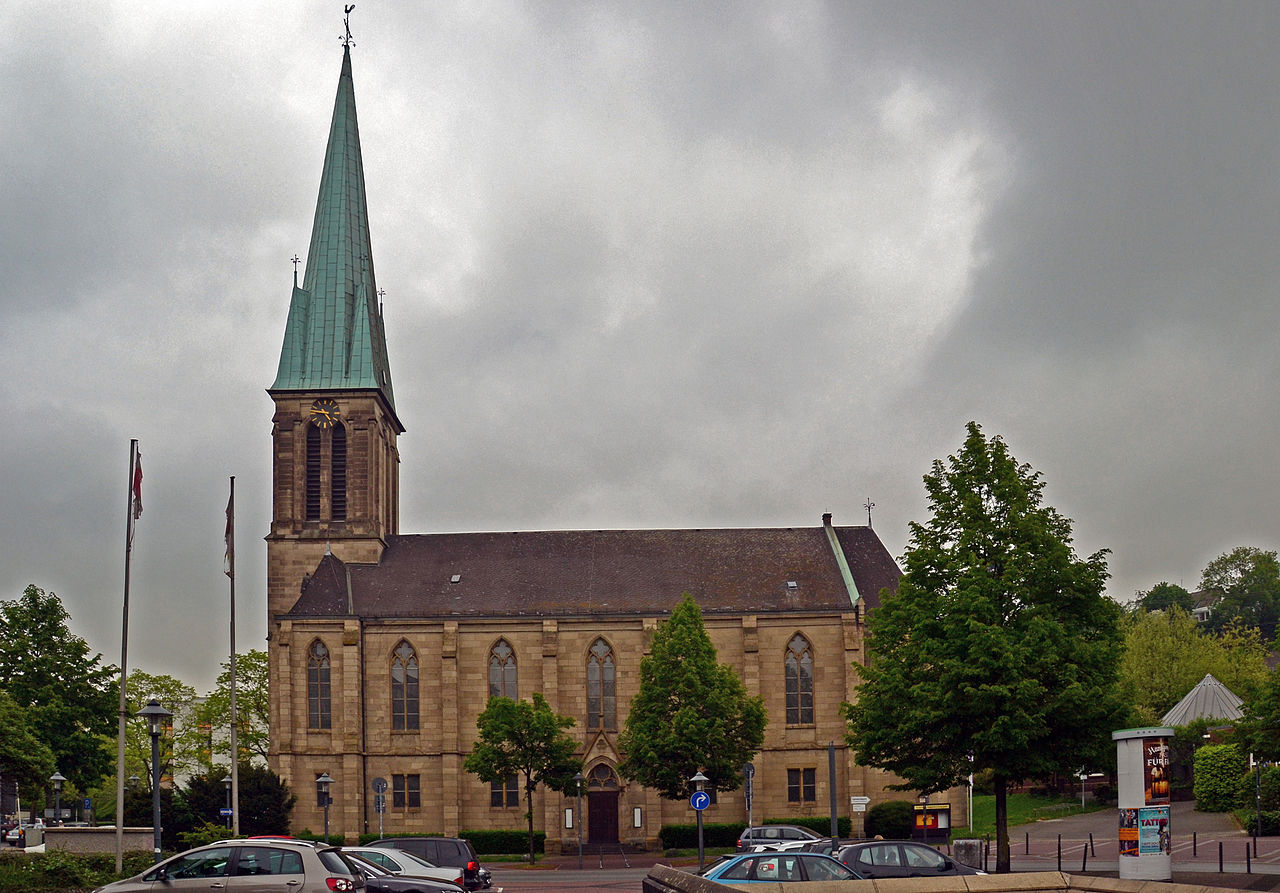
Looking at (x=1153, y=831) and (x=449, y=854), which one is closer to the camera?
(x=1153, y=831)

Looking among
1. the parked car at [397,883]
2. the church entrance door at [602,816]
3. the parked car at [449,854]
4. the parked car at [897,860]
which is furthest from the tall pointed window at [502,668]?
the parked car at [397,883]

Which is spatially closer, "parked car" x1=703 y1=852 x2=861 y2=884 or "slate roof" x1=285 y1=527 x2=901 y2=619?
"parked car" x1=703 y1=852 x2=861 y2=884

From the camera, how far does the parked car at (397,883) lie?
25.0m

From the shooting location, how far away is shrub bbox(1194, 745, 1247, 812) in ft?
183

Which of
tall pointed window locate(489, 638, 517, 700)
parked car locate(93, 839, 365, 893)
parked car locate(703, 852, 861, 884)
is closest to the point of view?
parked car locate(93, 839, 365, 893)

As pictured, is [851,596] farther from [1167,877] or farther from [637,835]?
[1167,877]

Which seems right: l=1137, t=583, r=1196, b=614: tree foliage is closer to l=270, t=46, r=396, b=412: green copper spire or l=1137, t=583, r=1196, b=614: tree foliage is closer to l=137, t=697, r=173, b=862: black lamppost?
l=270, t=46, r=396, b=412: green copper spire

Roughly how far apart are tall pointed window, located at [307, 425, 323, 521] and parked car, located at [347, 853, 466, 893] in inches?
1837

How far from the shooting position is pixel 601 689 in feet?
225

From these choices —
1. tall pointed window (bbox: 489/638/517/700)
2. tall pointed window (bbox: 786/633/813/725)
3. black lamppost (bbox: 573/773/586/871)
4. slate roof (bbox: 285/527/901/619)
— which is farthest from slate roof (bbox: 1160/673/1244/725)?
tall pointed window (bbox: 489/638/517/700)

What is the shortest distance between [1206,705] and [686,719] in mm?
31341

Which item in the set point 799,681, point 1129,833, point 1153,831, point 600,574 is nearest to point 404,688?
point 600,574

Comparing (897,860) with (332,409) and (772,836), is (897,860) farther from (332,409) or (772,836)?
(332,409)

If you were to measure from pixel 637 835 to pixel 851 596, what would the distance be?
610 inches
